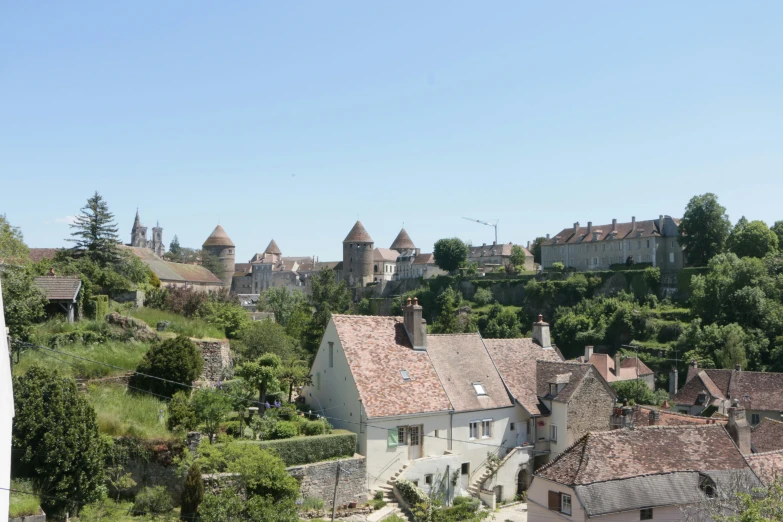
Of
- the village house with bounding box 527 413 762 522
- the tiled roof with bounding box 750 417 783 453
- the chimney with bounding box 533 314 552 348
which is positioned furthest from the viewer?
the chimney with bounding box 533 314 552 348

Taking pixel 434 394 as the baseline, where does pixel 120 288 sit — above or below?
above

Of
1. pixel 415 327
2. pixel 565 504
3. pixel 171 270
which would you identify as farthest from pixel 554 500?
pixel 171 270

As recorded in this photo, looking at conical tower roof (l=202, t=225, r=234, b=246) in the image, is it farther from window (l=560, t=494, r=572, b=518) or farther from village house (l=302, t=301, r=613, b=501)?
window (l=560, t=494, r=572, b=518)

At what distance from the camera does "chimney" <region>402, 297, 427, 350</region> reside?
30.2m

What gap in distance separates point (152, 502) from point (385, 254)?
124979mm

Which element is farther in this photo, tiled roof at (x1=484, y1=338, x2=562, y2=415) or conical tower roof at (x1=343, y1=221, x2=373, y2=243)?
conical tower roof at (x1=343, y1=221, x2=373, y2=243)

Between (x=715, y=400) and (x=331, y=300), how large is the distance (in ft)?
128

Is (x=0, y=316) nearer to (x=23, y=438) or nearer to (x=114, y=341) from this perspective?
(x=23, y=438)

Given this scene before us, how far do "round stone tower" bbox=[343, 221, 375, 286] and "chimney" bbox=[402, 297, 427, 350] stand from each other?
9826 cm

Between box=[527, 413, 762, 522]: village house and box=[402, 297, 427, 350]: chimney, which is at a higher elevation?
box=[402, 297, 427, 350]: chimney

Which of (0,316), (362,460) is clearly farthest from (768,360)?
(0,316)

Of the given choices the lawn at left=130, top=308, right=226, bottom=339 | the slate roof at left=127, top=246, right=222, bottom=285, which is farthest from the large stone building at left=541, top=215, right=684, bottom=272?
the lawn at left=130, top=308, right=226, bottom=339

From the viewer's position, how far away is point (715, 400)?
45.8 m

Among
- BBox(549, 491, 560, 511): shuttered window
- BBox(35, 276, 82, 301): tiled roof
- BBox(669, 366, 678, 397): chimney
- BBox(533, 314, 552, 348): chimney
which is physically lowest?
BBox(669, 366, 678, 397): chimney
